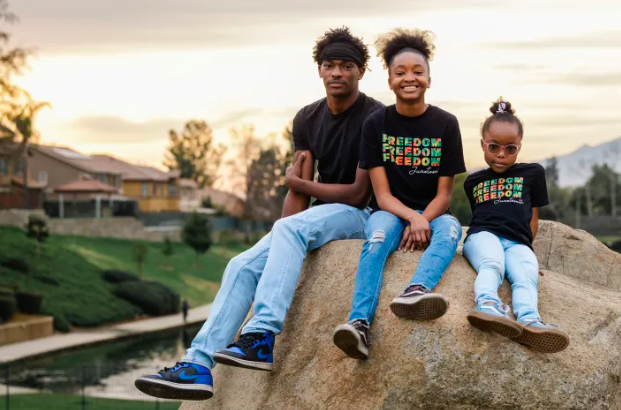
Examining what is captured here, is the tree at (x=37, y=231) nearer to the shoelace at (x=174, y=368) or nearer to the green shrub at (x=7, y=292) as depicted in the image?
the green shrub at (x=7, y=292)

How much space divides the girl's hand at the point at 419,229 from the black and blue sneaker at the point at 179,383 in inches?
64.4

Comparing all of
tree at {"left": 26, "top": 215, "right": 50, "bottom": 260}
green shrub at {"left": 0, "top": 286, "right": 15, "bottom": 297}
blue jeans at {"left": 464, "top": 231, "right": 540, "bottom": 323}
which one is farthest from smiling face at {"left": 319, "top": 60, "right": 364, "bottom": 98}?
tree at {"left": 26, "top": 215, "right": 50, "bottom": 260}

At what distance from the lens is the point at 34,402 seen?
816 inches

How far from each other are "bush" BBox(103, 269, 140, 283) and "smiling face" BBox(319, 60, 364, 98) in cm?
3908

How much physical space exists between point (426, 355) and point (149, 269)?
47395 mm

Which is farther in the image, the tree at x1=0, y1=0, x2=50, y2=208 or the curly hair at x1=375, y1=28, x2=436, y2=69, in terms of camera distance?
the tree at x1=0, y1=0, x2=50, y2=208

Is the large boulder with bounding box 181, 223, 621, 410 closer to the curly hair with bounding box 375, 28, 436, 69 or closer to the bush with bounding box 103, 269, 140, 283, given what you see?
the curly hair with bounding box 375, 28, 436, 69

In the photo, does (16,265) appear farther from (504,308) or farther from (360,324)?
(504,308)

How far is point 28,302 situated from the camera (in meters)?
34.0

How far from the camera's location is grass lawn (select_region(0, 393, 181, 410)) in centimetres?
2036

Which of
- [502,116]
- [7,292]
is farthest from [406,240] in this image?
[7,292]

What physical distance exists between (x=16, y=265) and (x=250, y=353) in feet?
124

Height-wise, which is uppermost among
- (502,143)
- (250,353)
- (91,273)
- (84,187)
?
(502,143)

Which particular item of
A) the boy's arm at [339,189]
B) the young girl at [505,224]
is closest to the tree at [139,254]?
the boy's arm at [339,189]
